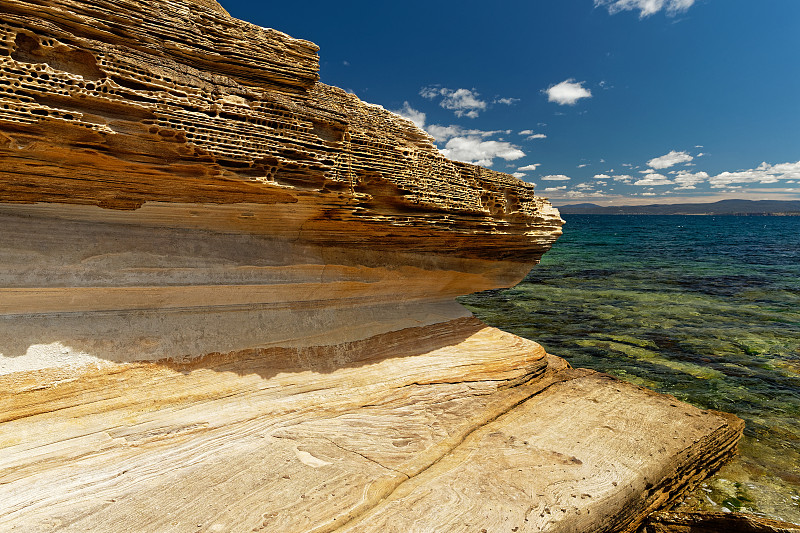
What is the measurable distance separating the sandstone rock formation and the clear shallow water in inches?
21.7

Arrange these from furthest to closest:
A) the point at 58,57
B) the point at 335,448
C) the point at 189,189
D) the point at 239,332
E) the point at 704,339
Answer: the point at 704,339
the point at 239,332
the point at 189,189
the point at 335,448
the point at 58,57

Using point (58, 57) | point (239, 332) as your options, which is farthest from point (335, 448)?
point (58, 57)

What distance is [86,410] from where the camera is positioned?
4184mm

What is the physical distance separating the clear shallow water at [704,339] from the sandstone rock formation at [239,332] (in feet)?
1.81

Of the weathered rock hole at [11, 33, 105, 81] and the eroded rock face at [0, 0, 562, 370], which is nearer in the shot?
the weathered rock hole at [11, 33, 105, 81]

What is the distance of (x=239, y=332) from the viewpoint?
17.6 ft

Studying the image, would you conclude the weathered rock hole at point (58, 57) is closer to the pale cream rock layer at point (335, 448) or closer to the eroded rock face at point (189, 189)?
the eroded rock face at point (189, 189)

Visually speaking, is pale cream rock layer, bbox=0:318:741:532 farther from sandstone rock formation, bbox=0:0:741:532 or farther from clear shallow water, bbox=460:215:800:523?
clear shallow water, bbox=460:215:800:523

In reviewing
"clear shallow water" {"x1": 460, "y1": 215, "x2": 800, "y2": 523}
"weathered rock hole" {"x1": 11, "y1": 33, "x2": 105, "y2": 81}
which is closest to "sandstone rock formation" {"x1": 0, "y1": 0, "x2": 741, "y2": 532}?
"weathered rock hole" {"x1": 11, "y1": 33, "x2": 105, "y2": 81}

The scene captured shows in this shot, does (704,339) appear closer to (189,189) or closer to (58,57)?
(189,189)

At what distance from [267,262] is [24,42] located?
9.84ft

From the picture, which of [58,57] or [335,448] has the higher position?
[58,57]

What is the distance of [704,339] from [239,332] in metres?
10.2

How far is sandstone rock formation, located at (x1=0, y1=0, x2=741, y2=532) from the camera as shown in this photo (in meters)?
3.67
